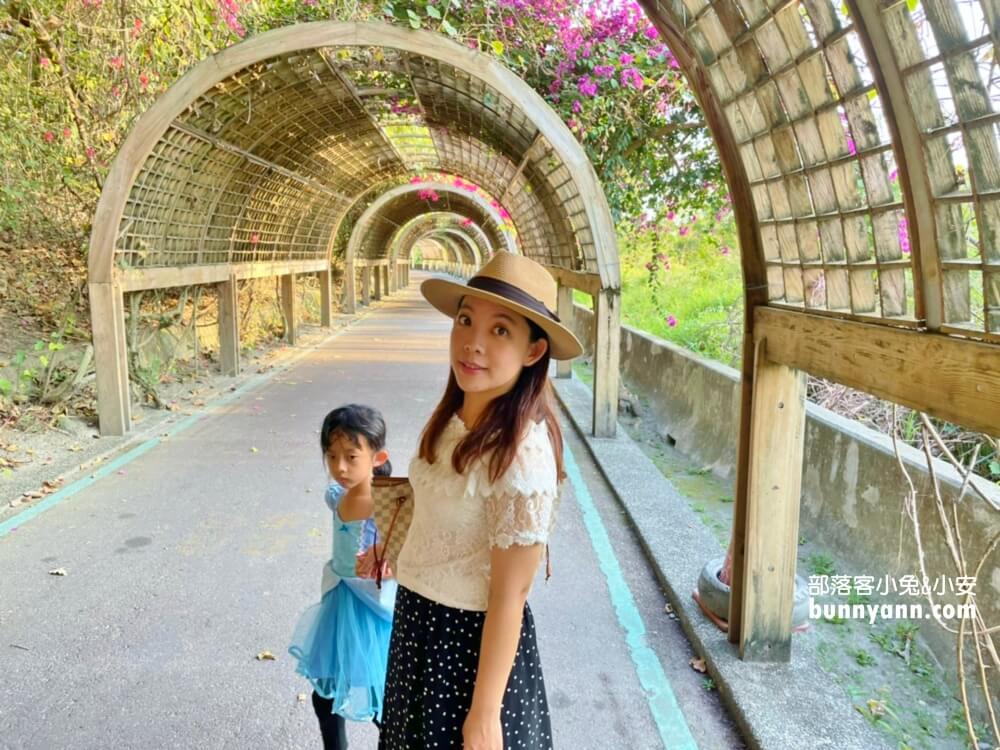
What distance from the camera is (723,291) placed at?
12.1 metres

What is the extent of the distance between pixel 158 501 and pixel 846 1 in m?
5.08

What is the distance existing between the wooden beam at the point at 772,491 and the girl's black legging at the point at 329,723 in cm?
167

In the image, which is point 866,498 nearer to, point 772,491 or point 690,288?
point 772,491

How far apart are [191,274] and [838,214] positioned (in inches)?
305

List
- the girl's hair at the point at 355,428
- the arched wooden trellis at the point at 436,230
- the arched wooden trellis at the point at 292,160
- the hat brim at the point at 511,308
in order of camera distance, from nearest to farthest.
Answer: the hat brim at the point at 511,308 → the girl's hair at the point at 355,428 → the arched wooden trellis at the point at 292,160 → the arched wooden trellis at the point at 436,230

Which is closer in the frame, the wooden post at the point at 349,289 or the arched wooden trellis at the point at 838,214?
the arched wooden trellis at the point at 838,214

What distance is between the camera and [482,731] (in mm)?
1488

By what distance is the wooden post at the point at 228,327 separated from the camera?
10.0 m

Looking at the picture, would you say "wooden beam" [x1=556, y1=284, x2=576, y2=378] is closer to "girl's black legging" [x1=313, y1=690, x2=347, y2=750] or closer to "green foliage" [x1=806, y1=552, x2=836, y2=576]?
"green foliage" [x1=806, y1=552, x2=836, y2=576]

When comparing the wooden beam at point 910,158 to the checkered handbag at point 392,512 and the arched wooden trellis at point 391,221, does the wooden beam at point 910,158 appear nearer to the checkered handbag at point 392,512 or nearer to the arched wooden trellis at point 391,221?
the checkered handbag at point 392,512

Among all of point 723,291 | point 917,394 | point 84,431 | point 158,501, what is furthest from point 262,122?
point 917,394

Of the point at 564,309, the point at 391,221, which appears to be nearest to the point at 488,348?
the point at 564,309

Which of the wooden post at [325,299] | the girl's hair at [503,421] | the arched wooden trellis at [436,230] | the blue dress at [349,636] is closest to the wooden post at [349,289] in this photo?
the wooden post at [325,299]

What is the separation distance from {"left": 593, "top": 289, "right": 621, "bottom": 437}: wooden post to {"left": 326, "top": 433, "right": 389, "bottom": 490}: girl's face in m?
4.95
